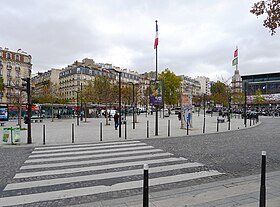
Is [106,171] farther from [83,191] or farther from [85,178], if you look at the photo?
[83,191]

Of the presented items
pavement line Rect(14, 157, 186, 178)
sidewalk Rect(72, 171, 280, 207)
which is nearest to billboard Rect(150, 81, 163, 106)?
pavement line Rect(14, 157, 186, 178)

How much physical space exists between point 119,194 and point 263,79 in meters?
88.2

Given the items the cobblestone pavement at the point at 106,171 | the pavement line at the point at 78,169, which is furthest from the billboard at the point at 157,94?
the pavement line at the point at 78,169

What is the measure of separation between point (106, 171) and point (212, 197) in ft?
10.9

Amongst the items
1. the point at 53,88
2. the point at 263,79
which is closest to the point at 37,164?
the point at 53,88

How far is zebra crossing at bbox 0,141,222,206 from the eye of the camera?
16.2ft

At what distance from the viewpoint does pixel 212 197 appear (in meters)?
4.47

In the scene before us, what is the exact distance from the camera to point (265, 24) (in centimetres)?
719

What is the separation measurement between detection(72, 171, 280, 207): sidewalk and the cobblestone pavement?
1.26ft

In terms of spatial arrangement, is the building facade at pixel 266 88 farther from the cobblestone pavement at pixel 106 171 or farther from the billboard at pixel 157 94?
the cobblestone pavement at pixel 106 171

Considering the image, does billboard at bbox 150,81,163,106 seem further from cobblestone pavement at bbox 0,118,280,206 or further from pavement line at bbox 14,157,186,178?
pavement line at bbox 14,157,186,178

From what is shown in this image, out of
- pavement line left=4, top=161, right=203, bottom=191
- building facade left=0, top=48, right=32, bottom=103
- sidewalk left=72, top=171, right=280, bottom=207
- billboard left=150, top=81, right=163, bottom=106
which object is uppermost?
building facade left=0, top=48, right=32, bottom=103

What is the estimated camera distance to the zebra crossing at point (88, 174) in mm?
4930

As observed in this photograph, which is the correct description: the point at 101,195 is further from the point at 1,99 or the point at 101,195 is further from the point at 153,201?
the point at 1,99
